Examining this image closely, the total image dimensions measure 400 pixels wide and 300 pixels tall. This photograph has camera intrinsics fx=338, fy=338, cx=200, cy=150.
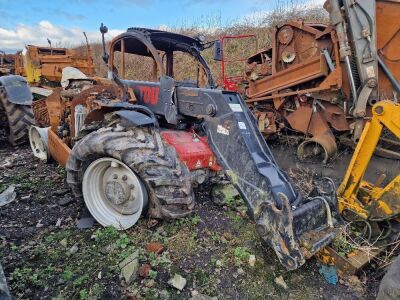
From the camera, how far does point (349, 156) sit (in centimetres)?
585

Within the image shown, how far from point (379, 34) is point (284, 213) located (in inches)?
173

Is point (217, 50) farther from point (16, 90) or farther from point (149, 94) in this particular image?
point (16, 90)

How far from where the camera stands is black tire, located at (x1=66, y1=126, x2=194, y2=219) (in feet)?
9.58

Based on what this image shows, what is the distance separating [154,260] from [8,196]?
2.33 m

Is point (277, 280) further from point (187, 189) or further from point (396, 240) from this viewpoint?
point (396, 240)

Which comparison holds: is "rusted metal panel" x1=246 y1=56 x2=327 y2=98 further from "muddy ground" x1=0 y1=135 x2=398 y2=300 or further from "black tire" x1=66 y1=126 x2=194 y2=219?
"black tire" x1=66 y1=126 x2=194 y2=219

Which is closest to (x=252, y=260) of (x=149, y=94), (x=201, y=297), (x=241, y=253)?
(x=241, y=253)

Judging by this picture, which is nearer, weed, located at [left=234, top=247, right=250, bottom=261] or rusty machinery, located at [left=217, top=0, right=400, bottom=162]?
weed, located at [left=234, top=247, right=250, bottom=261]

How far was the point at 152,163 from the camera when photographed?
294cm

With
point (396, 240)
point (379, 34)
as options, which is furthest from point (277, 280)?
point (379, 34)

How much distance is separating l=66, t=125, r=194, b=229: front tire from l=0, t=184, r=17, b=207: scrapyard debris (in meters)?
1.48

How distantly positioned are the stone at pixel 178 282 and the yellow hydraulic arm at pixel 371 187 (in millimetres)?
1910

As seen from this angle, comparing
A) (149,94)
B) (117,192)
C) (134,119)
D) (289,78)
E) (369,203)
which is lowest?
(369,203)

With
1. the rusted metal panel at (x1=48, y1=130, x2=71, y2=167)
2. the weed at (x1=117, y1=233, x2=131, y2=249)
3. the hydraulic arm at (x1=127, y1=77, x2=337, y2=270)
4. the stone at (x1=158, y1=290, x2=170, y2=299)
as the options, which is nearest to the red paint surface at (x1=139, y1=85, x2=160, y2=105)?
the hydraulic arm at (x1=127, y1=77, x2=337, y2=270)
